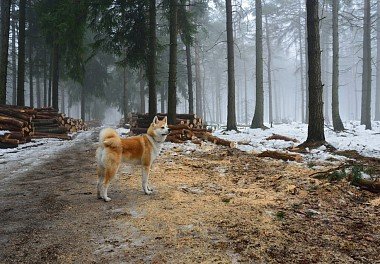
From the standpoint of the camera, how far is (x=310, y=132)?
10.1 m

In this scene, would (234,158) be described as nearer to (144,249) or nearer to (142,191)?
(142,191)

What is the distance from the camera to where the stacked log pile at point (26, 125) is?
38.4 ft

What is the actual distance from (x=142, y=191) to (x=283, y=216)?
8.78ft

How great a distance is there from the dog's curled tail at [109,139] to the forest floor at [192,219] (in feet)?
3.05

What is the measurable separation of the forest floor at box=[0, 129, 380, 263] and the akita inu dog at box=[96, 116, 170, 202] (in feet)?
1.14

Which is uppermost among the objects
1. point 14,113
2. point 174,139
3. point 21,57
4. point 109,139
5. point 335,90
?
point 21,57

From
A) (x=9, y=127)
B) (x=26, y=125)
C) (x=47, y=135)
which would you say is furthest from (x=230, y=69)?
(x=9, y=127)

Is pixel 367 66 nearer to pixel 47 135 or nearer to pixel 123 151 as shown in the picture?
pixel 47 135

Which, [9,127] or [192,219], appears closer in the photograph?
[192,219]

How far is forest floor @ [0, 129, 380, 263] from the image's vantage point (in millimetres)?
3035

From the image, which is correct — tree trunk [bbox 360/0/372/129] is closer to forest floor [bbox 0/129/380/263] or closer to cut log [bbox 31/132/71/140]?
forest floor [bbox 0/129/380/263]

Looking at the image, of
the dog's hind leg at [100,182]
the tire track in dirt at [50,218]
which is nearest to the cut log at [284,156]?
the tire track in dirt at [50,218]

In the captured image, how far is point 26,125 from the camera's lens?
45.0ft

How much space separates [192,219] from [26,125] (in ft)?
40.4
